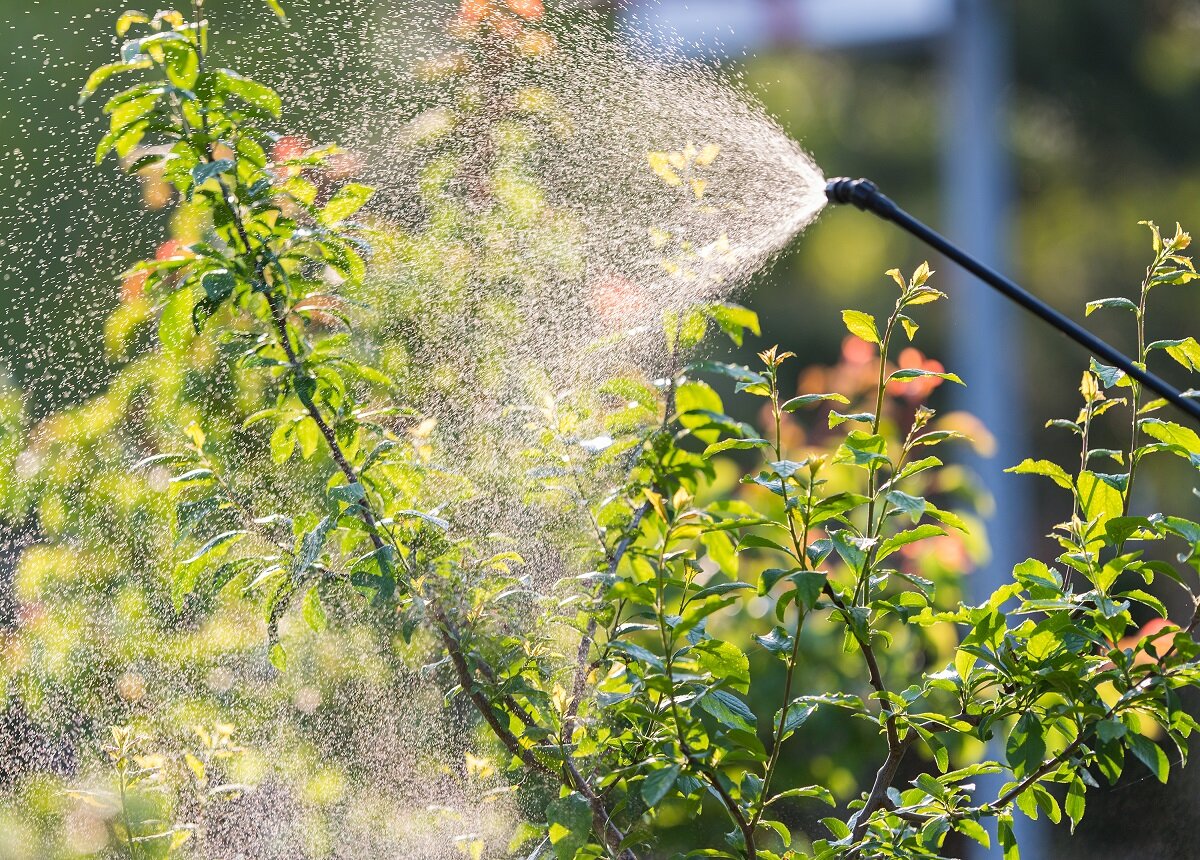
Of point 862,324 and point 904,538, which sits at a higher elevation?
point 862,324

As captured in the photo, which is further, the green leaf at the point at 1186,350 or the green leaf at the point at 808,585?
the green leaf at the point at 1186,350

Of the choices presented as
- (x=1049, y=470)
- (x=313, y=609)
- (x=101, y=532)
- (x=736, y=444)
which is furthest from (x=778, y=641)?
(x=101, y=532)

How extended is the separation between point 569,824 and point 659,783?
131mm

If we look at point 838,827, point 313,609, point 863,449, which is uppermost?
point 863,449

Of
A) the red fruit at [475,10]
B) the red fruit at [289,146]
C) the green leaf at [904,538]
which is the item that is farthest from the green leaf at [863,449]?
the red fruit at [475,10]

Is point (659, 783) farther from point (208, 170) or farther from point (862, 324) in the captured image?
point (208, 170)

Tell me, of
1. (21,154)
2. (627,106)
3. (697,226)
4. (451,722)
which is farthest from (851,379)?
(21,154)

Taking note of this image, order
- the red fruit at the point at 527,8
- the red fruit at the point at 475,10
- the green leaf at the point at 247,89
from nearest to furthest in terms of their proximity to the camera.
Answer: the green leaf at the point at 247,89 → the red fruit at the point at 527,8 → the red fruit at the point at 475,10

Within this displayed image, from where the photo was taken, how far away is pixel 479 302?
1.67 meters

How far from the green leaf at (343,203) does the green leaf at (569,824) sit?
1.86ft

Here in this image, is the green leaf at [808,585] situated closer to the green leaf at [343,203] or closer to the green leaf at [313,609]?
the green leaf at [313,609]

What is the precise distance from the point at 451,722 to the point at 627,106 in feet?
3.08

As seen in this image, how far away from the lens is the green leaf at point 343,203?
1.20 meters

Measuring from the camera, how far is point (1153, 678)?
1.04m
